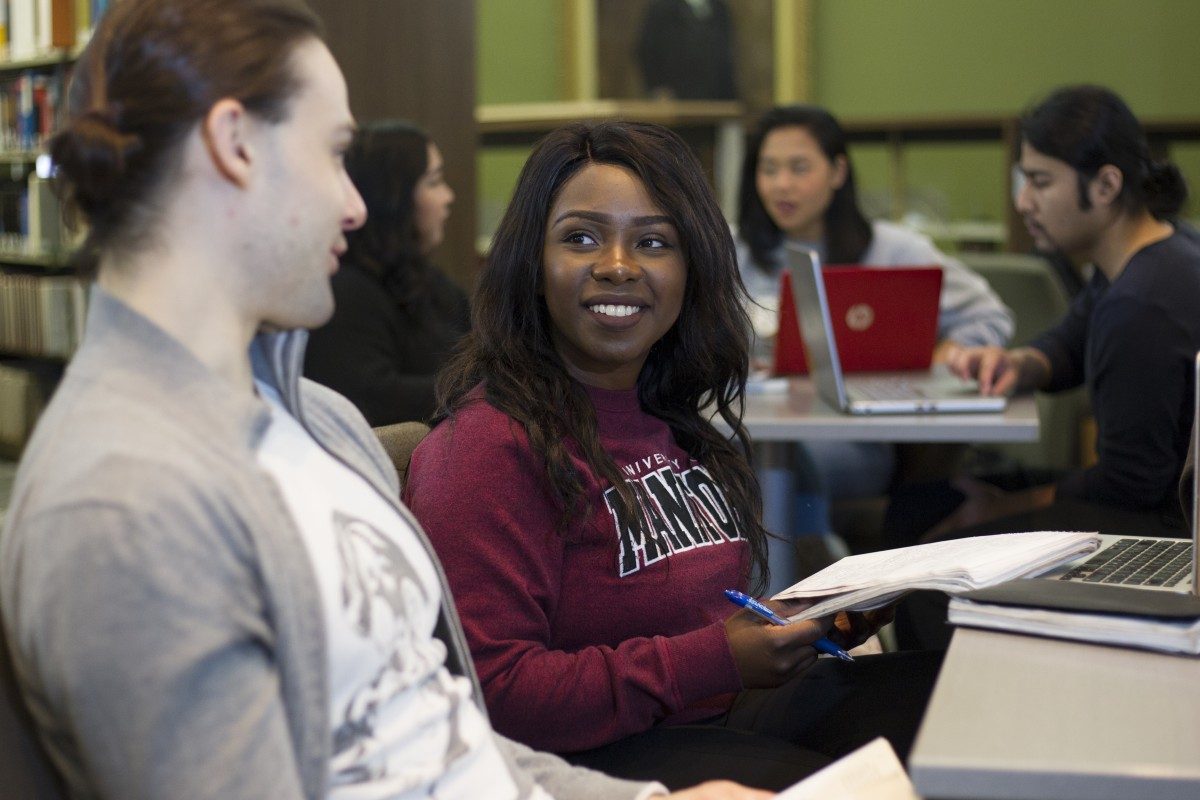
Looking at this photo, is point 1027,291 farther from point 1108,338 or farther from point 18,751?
point 18,751

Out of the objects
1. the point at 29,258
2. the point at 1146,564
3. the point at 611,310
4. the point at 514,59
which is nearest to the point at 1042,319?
the point at 1146,564

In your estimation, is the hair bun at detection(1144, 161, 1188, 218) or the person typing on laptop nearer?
the person typing on laptop

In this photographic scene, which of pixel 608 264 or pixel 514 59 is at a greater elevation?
pixel 514 59

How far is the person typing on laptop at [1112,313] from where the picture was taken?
7.58 feet

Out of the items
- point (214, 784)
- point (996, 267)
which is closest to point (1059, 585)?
point (214, 784)

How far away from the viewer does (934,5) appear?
668 centimetres

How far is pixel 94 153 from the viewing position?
864 millimetres

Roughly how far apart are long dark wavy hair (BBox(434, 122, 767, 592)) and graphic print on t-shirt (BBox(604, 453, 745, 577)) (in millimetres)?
16

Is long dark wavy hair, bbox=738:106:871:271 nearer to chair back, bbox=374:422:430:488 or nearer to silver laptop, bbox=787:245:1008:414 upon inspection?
silver laptop, bbox=787:245:1008:414

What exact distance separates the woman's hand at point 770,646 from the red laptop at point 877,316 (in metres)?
1.40

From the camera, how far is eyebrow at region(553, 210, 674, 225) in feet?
4.95

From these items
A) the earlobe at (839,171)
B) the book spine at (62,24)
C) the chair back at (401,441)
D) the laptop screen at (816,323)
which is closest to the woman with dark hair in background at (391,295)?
the laptop screen at (816,323)

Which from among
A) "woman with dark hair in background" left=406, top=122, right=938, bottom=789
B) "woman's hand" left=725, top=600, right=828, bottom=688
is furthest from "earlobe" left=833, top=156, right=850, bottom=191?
"woman's hand" left=725, top=600, right=828, bottom=688

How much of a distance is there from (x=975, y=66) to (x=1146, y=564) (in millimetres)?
5664
